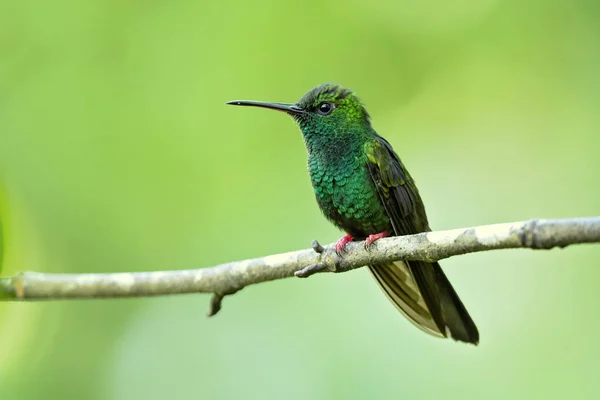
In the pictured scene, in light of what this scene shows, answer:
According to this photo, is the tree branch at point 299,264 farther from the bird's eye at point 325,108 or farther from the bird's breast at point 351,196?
the bird's eye at point 325,108

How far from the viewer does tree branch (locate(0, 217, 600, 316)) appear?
7.20 feet

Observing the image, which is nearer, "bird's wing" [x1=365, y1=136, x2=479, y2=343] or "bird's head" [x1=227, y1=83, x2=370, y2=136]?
"bird's wing" [x1=365, y1=136, x2=479, y2=343]

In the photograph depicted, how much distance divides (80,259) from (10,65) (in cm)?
198

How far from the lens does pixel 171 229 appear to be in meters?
6.06

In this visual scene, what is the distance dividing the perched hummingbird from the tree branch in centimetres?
61

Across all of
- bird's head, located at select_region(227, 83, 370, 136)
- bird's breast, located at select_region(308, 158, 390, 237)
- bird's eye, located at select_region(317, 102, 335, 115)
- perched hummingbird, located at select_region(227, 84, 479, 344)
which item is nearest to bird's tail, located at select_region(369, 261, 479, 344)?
perched hummingbird, located at select_region(227, 84, 479, 344)

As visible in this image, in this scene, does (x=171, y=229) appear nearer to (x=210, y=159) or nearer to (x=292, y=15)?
(x=210, y=159)

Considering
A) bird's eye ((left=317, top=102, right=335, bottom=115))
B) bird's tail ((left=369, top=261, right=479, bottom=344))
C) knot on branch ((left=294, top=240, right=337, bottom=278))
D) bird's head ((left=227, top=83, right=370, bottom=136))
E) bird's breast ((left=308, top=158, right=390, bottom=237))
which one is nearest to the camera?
knot on branch ((left=294, top=240, right=337, bottom=278))

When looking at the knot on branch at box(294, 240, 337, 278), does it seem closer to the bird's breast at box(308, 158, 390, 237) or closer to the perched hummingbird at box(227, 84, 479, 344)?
the perched hummingbird at box(227, 84, 479, 344)

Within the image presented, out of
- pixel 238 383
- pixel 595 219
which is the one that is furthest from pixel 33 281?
Result: pixel 238 383

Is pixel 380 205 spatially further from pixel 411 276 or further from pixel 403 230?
pixel 411 276

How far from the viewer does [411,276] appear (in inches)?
150

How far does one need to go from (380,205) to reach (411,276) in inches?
18.7

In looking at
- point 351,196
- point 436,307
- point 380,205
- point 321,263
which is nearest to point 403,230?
point 380,205
